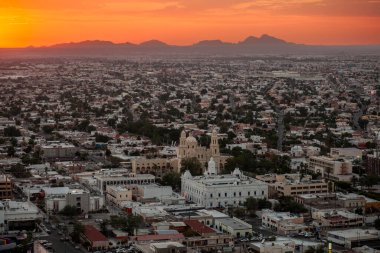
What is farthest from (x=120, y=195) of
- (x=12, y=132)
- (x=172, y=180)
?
(x=12, y=132)

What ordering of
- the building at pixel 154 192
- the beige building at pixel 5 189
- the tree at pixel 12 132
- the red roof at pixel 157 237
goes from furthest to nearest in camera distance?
the tree at pixel 12 132 < the building at pixel 154 192 < the beige building at pixel 5 189 < the red roof at pixel 157 237

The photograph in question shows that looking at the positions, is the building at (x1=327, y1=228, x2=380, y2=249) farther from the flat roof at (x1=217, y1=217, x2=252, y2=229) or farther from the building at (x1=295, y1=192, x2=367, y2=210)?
the building at (x1=295, y1=192, x2=367, y2=210)

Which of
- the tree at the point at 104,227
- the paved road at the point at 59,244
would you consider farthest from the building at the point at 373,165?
the paved road at the point at 59,244

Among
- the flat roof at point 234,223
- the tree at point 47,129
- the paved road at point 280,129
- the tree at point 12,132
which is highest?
the flat roof at point 234,223

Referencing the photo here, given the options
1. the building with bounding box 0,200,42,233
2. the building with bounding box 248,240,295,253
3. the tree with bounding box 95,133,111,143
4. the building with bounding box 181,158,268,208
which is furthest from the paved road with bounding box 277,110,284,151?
the building with bounding box 248,240,295,253

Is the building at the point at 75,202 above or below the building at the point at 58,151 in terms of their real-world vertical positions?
above

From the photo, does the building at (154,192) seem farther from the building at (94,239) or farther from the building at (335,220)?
the building at (94,239)
